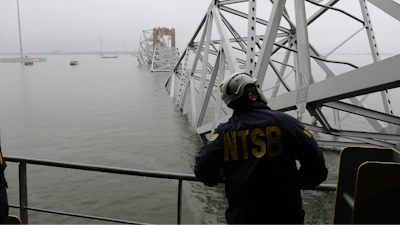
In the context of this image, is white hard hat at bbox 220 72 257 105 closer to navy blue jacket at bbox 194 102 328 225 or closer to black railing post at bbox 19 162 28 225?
navy blue jacket at bbox 194 102 328 225

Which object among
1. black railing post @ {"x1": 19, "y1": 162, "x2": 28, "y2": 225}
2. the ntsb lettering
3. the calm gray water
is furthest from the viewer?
the calm gray water

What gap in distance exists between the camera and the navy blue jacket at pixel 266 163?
2029 mm

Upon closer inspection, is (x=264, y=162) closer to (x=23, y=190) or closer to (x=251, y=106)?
(x=251, y=106)

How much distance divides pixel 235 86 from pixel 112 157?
11.9 m

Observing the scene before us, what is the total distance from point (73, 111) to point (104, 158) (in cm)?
1210

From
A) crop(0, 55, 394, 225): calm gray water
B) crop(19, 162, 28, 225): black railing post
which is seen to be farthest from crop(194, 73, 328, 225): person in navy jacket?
crop(19, 162, 28, 225): black railing post

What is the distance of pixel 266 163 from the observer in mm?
2029

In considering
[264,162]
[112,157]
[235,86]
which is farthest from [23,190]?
[112,157]

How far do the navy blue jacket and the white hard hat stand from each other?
7.9 inches

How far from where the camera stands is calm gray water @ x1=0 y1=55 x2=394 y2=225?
855 cm

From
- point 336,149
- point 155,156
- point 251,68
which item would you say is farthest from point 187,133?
point 251,68

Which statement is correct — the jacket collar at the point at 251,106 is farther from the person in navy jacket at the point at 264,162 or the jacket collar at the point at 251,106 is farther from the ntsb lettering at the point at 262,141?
the ntsb lettering at the point at 262,141

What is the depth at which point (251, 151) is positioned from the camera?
2.05 meters

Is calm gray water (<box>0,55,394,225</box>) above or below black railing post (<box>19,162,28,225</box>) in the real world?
below
